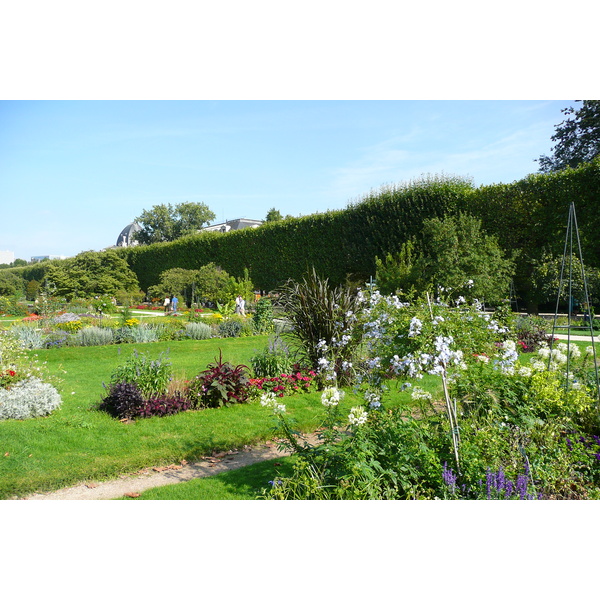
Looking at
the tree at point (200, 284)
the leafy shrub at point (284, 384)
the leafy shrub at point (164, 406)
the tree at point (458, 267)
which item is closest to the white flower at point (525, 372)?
the leafy shrub at point (284, 384)

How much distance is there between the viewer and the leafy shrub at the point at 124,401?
497cm

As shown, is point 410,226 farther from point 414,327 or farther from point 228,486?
point 228,486

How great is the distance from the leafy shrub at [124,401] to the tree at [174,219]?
37767 millimetres

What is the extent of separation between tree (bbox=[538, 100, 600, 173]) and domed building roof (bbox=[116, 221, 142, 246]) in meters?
35.0

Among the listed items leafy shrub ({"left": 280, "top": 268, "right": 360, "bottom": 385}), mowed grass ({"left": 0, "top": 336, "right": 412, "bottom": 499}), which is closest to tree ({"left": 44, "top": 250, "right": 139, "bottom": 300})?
leafy shrub ({"left": 280, "top": 268, "right": 360, "bottom": 385})

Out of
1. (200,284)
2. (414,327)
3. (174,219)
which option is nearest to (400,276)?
(414,327)

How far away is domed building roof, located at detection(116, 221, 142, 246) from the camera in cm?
4391

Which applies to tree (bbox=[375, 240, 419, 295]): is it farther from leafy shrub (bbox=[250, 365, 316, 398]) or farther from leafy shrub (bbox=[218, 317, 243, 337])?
leafy shrub (bbox=[250, 365, 316, 398])

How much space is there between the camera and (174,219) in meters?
42.2

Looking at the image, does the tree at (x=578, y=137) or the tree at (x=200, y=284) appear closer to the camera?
the tree at (x=578, y=137)

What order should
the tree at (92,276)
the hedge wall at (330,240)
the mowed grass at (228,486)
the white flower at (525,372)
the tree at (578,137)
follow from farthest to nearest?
the tree at (92,276) < the tree at (578,137) < the hedge wall at (330,240) < the white flower at (525,372) < the mowed grass at (228,486)

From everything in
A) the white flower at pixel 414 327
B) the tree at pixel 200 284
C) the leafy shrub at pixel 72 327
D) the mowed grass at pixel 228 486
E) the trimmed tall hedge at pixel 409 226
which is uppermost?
the trimmed tall hedge at pixel 409 226

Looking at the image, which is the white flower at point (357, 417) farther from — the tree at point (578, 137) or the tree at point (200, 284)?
the tree at point (578, 137)
